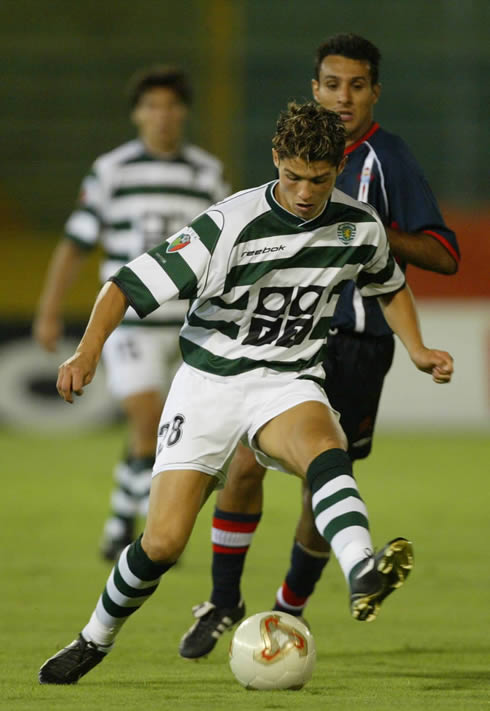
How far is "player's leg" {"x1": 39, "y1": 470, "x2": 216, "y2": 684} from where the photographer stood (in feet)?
12.5

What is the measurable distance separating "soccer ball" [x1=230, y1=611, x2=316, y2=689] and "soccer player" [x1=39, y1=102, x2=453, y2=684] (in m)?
0.32

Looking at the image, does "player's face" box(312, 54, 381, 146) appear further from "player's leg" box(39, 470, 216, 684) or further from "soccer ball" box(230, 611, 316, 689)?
"soccer ball" box(230, 611, 316, 689)

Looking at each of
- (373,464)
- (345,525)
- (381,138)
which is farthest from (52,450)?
(345,525)

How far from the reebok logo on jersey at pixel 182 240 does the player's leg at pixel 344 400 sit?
37.8 inches

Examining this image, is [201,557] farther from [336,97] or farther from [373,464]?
[373,464]

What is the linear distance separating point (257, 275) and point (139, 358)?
2698 millimetres

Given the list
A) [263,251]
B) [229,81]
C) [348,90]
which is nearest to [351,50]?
[348,90]

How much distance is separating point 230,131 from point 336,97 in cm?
939

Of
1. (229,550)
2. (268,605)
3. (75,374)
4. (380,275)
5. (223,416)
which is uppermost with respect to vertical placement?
(380,275)

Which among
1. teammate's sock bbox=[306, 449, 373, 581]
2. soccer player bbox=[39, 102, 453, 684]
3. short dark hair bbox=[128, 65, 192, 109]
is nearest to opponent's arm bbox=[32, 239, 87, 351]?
short dark hair bbox=[128, 65, 192, 109]

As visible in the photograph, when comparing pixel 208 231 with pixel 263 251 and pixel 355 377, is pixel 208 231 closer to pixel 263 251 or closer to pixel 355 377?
pixel 263 251

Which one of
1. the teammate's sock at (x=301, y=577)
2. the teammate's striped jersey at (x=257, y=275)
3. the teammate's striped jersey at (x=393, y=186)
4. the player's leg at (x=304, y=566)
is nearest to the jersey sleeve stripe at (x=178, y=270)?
the teammate's striped jersey at (x=257, y=275)

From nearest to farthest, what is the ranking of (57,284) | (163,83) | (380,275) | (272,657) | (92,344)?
(92,344) < (272,657) < (380,275) < (163,83) < (57,284)

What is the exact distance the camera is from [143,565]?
3859mm
